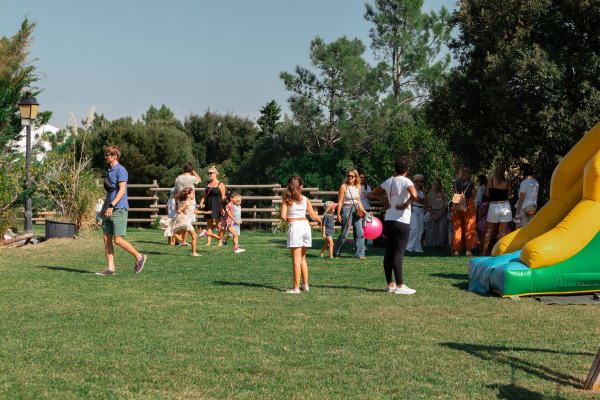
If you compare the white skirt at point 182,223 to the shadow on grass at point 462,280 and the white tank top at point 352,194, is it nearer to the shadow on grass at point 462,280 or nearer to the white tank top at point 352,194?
the white tank top at point 352,194

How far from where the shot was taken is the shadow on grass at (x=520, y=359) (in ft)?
12.9

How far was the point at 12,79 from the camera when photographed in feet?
58.2

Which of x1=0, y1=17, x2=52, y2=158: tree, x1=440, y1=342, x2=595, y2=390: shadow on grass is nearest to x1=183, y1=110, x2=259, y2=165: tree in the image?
x1=0, y1=17, x2=52, y2=158: tree

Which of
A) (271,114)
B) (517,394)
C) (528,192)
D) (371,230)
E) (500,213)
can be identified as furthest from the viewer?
(271,114)

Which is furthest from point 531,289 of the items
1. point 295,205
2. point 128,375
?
point 128,375

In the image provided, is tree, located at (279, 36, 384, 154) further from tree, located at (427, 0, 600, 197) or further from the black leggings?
the black leggings

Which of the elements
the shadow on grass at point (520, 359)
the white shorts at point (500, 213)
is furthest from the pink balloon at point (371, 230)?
the shadow on grass at point (520, 359)

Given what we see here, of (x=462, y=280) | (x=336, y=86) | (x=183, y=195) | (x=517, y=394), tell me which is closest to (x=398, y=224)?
(x=462, y=280)

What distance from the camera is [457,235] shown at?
12.0m

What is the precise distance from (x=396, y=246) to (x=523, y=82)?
5.90 m

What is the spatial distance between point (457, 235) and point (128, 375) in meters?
9.30

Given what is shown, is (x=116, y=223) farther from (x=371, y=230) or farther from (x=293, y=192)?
(x=371, y=230)

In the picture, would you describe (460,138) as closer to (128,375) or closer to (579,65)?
(579,65)

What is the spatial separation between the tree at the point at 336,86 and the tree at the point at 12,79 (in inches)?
512
